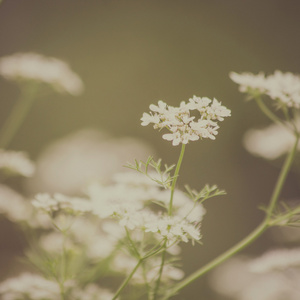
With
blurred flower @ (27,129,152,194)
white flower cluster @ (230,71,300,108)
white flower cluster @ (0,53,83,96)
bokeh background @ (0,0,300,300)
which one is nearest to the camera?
white flower cluster @ (230,71,300,108)

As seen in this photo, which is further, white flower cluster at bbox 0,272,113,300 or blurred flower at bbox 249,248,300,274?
blurred flower at bbox 249,248,300,274

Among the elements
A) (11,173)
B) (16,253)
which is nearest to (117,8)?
(16,253)

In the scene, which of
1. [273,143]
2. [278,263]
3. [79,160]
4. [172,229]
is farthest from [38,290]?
[79,160]

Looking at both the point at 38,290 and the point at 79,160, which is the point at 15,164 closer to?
the point at 38,290

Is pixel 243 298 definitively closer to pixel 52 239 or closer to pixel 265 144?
pixel 265 144

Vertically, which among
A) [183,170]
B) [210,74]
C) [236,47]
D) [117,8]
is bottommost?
[183,170]

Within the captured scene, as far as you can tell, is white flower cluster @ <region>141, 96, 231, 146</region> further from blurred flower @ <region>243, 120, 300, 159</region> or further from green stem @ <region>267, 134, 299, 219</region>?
blurred flower @ <region>243, 120, 300, 159</region>

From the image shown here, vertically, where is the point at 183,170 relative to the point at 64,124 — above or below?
below

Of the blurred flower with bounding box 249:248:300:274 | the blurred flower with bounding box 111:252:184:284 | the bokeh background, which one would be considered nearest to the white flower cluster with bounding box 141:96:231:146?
the blurred flower with bounding box 111:252:184:284
